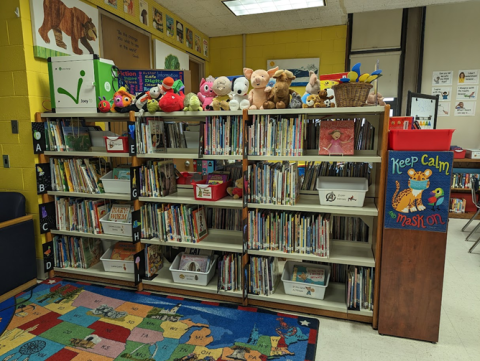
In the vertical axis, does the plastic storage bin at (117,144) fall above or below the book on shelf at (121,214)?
above

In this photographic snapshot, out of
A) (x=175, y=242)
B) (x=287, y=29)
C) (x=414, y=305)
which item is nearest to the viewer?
(x=414, y=305)

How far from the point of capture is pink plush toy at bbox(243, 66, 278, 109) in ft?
7.47

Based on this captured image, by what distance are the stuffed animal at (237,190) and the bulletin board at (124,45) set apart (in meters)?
2.08

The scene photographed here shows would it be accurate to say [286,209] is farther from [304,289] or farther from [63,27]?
[63,27]

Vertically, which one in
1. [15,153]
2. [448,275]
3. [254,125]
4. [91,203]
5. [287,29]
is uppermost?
[287,29]

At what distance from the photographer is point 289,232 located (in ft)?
7.29

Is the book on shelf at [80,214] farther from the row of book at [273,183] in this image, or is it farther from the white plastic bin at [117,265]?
the row of book at [273,183]

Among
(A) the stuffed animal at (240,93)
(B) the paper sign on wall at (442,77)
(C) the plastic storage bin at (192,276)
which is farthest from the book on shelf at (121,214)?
(B) the paper sign on wall at (442,77)

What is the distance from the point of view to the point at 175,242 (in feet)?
8.17

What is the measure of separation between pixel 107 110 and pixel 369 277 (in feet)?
7.38

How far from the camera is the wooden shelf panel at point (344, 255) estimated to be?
2.12 m

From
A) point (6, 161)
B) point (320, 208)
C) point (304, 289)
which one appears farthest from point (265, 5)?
point (304, 289)

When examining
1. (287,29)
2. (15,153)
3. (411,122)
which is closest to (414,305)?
(411,122)

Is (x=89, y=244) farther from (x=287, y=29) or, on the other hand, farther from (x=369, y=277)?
(x=287, y=29)
